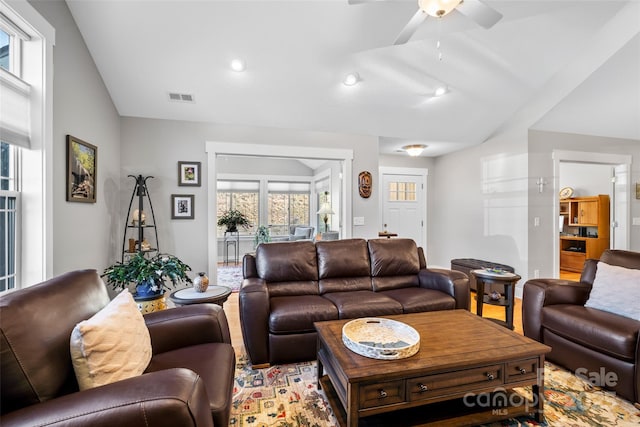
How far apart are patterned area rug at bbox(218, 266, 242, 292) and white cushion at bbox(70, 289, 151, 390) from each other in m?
3.49

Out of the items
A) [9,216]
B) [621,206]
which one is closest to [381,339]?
[9,216]

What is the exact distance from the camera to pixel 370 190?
4535mm

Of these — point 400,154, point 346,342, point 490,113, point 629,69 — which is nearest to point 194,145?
point 346,342

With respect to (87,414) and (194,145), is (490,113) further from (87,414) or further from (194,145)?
(87,414)

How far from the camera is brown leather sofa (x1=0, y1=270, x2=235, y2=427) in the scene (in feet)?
2.85

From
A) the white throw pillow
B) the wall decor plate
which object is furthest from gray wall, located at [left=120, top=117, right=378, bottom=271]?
the wall decor plate

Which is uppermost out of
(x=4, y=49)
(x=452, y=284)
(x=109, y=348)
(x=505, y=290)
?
(x=4, y=49)

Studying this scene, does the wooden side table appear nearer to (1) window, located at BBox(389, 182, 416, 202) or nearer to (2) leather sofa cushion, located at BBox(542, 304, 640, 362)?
(2) leather sofa cushion, located at BBox(542, 304, 640, 362)

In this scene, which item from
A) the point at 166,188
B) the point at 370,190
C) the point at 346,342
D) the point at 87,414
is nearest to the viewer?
Result: the point at 87,414

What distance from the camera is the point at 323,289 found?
2859 millimetres

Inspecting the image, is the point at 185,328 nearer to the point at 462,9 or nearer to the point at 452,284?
the point at 452,284

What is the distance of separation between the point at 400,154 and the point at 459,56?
2.68 metres

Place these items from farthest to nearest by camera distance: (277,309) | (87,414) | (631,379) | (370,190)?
(370,190) < (277,309) < (631,379) < (87,414)

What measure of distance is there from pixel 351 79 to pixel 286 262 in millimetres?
2176
